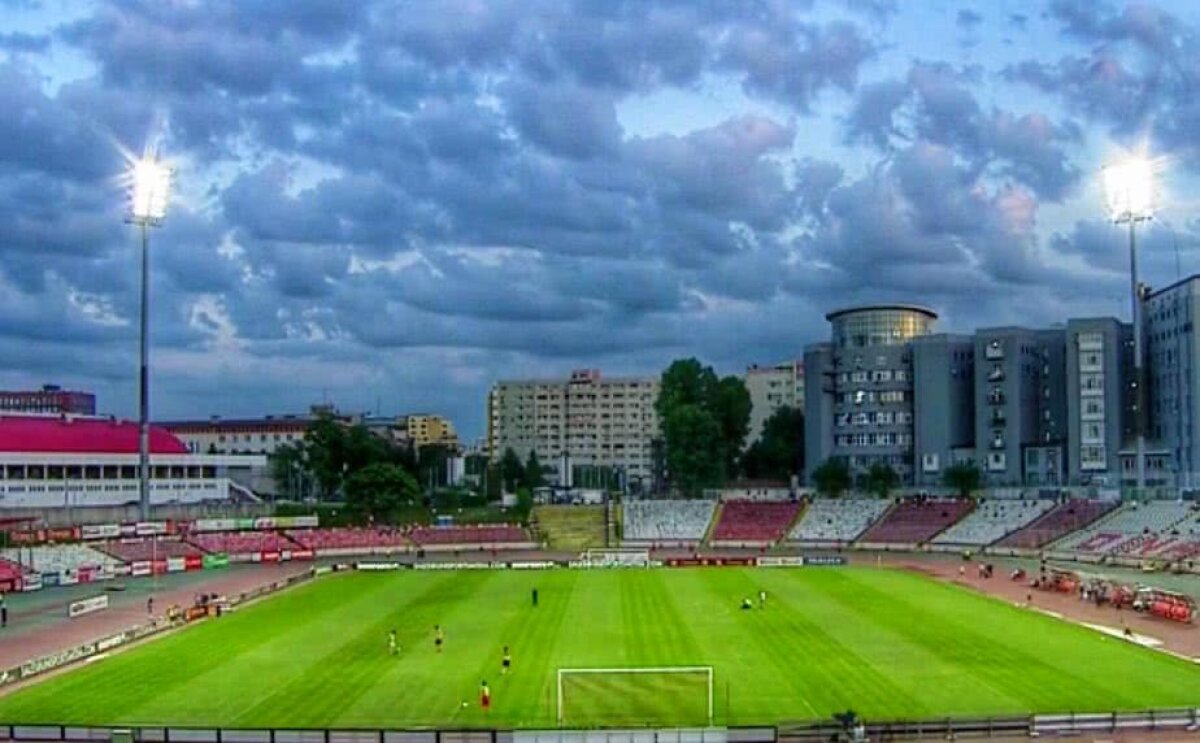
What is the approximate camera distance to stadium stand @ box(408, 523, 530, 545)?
115062 millimetres

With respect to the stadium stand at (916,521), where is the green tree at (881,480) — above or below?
above

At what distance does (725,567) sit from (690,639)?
3969cm

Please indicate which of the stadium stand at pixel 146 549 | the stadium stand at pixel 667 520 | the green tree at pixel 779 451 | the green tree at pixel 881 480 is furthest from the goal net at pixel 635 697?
the green tree at pixel 779 451

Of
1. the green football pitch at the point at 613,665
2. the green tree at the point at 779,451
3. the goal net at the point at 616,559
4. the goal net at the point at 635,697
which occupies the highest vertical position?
the green tree at the point at 779,451

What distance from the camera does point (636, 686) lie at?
39.5 meters

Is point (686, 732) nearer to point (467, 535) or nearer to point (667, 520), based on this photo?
point (467, 535)

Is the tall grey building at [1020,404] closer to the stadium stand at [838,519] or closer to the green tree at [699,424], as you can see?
the stadium stand at [838,519]

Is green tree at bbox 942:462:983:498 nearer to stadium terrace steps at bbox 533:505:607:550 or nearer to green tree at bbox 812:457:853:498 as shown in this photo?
green tree at bbox 812:457:853:498

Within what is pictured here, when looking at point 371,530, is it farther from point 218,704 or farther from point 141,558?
point 218,704

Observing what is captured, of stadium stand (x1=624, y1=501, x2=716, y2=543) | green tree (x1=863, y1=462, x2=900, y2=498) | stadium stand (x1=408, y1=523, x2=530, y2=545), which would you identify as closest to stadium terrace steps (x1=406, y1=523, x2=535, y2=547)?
stadium stand (x1=408, y1=523, x2=530, y2=545)

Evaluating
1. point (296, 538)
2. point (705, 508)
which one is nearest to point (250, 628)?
point (296, 538)

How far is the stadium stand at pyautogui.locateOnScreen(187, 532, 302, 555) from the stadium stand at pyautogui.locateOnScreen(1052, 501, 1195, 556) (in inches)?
2364

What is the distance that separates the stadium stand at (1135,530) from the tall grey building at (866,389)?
3240 cm

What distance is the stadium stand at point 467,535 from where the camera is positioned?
115m
